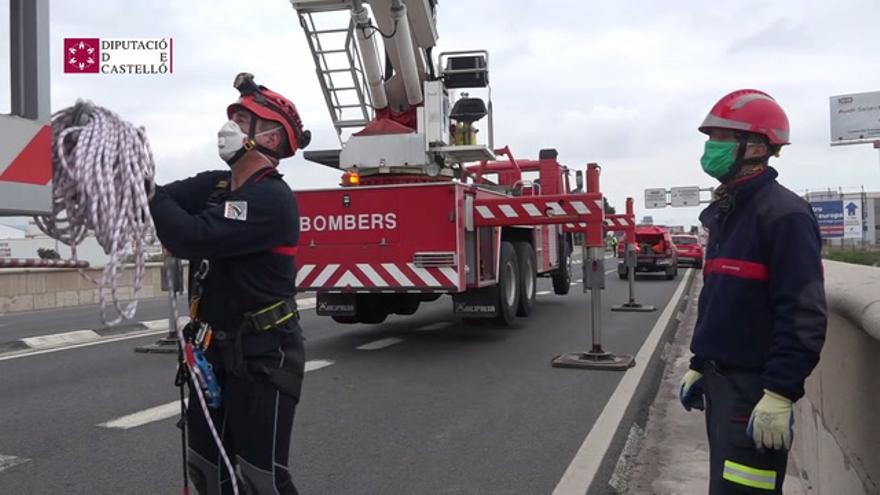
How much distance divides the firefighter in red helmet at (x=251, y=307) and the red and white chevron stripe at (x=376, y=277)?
5646mm

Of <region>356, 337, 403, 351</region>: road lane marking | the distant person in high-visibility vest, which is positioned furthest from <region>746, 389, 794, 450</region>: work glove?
<region>356, 337, 403, 351</region>: road lane marking

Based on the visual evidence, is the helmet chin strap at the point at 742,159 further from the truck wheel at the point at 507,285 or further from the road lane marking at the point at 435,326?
the road lane marking at the point at 435,326

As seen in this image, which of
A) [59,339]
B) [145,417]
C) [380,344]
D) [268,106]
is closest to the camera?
[268,106]

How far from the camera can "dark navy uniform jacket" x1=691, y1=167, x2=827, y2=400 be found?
8.14ft

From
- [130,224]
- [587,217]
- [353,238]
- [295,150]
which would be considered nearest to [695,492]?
[295,150]

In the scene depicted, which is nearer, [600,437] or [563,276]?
[600,437]

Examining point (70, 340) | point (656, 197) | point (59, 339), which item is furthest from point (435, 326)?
point (656, 197)

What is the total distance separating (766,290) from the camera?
2.67m

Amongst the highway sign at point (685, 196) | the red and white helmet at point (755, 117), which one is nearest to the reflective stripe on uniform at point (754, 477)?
the red and white helmet at point (755, 117)

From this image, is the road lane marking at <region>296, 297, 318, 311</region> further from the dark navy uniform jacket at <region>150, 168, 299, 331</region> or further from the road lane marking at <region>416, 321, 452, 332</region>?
the dark navy uniform jacket at <region>150, 168, 299, 331</region>

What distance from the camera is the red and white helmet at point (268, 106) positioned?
2.69 m

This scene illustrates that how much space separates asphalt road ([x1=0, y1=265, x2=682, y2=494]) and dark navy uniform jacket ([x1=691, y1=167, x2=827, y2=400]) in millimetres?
1864

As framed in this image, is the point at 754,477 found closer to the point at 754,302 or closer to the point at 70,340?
the point at 754,302

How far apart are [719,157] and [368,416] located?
381 cm
